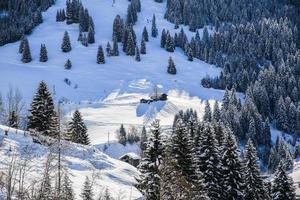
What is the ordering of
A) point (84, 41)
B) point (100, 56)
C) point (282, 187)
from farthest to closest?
1. point (84, 41)
2. point (100, 56)
3. point (282, 187)

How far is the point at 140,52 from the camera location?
606ft

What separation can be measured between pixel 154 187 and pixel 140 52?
499 feet

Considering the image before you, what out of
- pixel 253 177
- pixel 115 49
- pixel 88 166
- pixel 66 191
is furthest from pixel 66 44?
pixel 66 191

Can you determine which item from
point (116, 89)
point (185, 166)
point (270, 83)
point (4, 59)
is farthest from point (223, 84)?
point (185, 166)

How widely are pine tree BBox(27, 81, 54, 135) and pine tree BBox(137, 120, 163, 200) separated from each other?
2445 centimetres

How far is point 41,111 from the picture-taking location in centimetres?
5847

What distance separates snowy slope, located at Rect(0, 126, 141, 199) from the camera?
40281mm

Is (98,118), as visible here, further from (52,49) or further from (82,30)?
(82,30)

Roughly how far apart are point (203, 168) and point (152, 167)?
10124 mm

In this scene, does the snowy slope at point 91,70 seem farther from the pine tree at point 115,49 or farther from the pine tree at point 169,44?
the pine tree at point 169,44

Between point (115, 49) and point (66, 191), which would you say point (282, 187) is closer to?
point (66, 191)

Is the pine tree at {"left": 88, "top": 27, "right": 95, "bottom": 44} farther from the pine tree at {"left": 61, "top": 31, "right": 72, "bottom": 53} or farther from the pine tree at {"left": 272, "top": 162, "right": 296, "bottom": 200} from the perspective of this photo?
the pine tree at {"left": 272, "top": 162, "right": 296, "bottom": 200}

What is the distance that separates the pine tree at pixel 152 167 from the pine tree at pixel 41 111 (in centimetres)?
2445

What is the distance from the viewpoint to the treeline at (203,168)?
34.5 m
